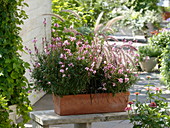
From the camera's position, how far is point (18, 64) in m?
3.90

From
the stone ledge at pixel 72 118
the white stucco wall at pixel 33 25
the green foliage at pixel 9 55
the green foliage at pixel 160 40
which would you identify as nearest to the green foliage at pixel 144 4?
the green foliage at pixel 160 40

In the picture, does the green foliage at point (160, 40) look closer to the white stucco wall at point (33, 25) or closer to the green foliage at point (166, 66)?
the green foliage at point (166, 66)

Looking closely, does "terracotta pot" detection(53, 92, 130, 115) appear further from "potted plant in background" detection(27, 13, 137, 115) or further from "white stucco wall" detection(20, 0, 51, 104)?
"white stucco wall" detection(20, 0, 51, 104)

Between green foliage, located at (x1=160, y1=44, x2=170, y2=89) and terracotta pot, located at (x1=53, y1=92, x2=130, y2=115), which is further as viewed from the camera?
green foliage, located at (x1=160, y1=44, x2=170, y2=89)

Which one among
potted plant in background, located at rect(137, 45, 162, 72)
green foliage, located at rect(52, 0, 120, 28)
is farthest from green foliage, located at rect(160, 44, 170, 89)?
potted plant in background, located at rect(137, 45, 162, 72)

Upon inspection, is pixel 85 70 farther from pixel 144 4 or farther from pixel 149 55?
pixel 144 4

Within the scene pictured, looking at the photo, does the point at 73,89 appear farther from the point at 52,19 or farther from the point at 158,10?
the point at 158,10

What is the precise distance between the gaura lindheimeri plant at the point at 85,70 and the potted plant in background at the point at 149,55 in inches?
231

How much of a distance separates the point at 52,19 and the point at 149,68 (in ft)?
9.37

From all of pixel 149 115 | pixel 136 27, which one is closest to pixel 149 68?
pixel 136 27

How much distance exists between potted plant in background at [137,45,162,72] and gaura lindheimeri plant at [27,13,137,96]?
586cm

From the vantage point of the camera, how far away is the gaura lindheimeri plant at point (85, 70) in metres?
3.56

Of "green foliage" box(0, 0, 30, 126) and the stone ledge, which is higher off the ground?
"green foliage" box(0, 0, 30, 126)

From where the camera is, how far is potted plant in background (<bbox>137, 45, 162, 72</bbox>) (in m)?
9.59
